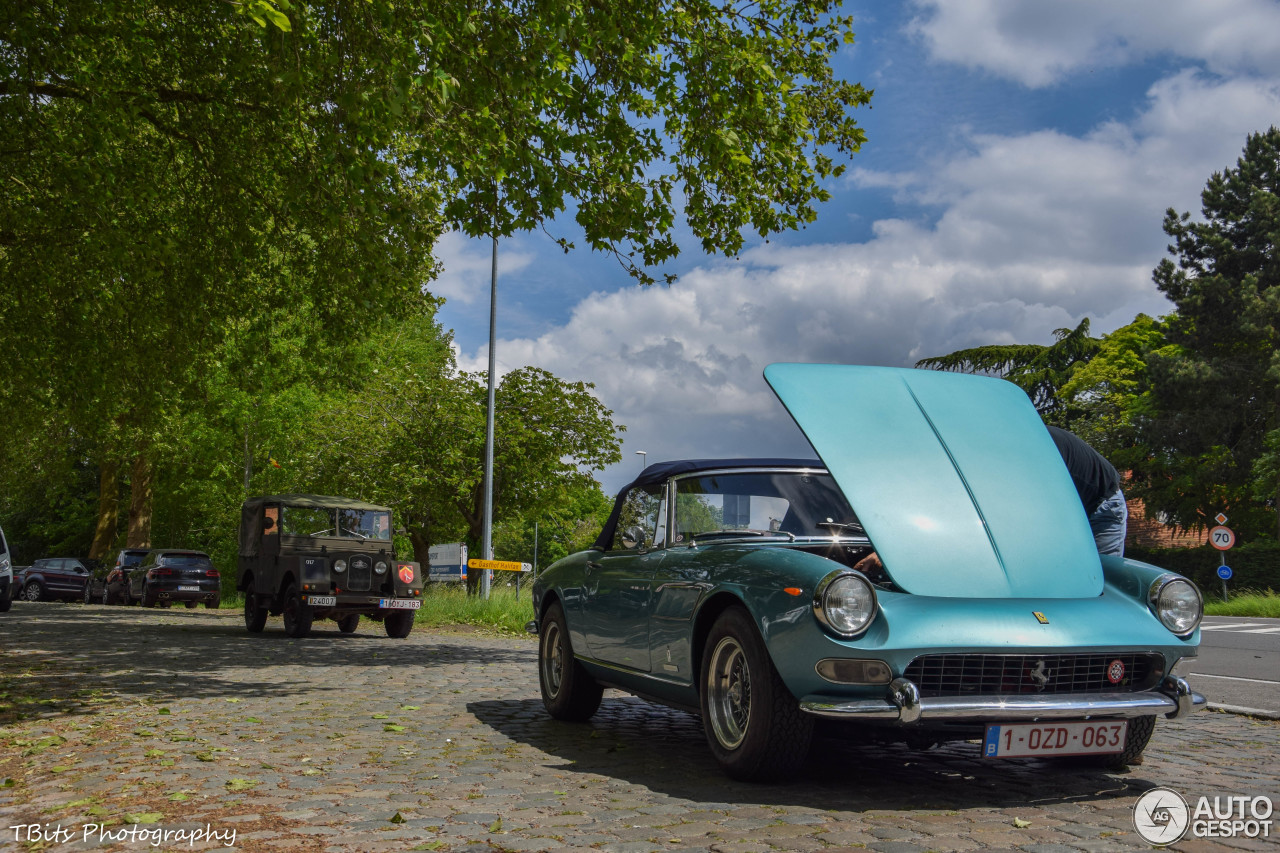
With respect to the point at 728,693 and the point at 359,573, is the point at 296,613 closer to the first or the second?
the point at 359,573

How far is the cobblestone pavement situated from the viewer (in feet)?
13.8

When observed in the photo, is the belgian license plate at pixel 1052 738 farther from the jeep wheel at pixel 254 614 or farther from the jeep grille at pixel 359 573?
the jeep wheel at pixel 254 614

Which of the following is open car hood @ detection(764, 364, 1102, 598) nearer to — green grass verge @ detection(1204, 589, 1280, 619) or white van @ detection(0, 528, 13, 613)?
white van @ detection(0, 528, 13, 613)

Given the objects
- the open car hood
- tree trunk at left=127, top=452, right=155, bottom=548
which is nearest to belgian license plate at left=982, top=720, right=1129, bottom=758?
the open car hood

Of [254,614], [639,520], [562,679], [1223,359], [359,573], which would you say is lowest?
[254,614]

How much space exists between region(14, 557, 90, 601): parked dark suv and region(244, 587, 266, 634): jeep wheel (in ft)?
71.0

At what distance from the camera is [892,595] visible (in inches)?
191

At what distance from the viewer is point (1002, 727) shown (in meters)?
4.55

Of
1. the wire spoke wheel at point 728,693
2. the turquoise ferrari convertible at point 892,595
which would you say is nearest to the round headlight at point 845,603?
the turquoise ferrari convertible at point 892,595

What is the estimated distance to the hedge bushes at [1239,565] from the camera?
33750 millimetres

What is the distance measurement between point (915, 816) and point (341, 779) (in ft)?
8.96

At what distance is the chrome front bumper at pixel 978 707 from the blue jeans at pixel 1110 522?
1993 mm

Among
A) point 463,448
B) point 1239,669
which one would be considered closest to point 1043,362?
point 463,448

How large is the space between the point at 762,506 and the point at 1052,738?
204cm
